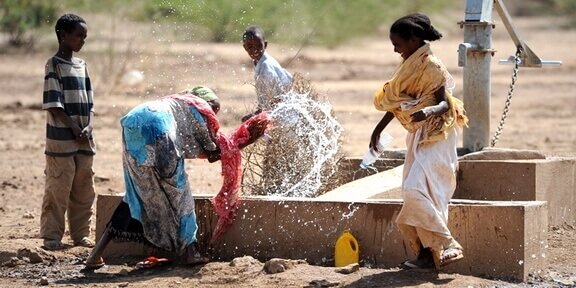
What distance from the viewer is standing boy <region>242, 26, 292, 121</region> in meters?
8.23

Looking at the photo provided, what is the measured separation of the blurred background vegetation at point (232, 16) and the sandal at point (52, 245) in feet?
24.9

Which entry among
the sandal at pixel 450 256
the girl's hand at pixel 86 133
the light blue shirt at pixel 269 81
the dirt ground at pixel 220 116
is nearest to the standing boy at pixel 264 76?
the light blue shirt at pixel 269 81

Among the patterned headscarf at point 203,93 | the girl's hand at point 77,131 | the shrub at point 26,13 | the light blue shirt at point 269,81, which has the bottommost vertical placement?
the girl's hand at point 77,131

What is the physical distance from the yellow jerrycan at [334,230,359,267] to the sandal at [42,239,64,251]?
7.00 feet

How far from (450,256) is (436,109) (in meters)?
0.83

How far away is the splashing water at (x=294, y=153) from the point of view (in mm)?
8156

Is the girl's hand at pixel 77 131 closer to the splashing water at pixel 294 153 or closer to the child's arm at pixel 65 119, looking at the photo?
the child's arm at pixel 65 119

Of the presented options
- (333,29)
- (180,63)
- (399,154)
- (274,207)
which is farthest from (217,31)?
(274,207)

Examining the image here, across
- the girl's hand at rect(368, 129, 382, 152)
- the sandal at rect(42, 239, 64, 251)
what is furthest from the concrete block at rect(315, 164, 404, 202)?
the sandal at rect(42, 239, 64, 251)

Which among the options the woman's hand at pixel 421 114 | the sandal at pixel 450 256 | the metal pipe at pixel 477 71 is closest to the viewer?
the woman's hand at pixel 421 114

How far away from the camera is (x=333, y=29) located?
27688mm

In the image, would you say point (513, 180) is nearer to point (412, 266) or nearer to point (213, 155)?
point (412, 266)

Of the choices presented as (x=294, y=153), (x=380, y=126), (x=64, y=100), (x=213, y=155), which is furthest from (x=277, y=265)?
(x=64, y=100)

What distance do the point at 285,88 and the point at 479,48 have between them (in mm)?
1640
